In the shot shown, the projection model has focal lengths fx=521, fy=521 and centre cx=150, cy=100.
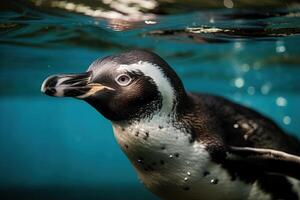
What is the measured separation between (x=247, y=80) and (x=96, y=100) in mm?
4068

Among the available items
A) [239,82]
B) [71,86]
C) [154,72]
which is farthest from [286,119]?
[71,86]

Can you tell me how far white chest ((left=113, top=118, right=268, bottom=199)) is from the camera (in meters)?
2.10

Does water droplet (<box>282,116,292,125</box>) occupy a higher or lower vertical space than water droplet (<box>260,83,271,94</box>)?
lower

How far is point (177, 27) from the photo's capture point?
3.10 m

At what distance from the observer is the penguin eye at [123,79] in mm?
2076

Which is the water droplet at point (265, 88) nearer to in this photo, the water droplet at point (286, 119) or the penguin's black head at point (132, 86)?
the water droplet at point (286, 119)

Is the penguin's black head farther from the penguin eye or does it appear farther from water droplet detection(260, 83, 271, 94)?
water droplet detection(260, 83, 271, 94)

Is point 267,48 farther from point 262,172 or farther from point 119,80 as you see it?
point 119,80

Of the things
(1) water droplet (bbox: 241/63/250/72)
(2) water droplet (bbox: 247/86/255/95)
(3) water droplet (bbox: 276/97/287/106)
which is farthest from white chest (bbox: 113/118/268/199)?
(3) water droplet (bbox: 276/97/287/106)

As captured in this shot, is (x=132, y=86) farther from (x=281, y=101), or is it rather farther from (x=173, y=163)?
(x=281, y=101)

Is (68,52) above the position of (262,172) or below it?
above

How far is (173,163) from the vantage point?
214cm

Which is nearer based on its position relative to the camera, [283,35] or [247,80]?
[283,35]

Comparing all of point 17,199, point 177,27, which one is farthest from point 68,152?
point 177,27
